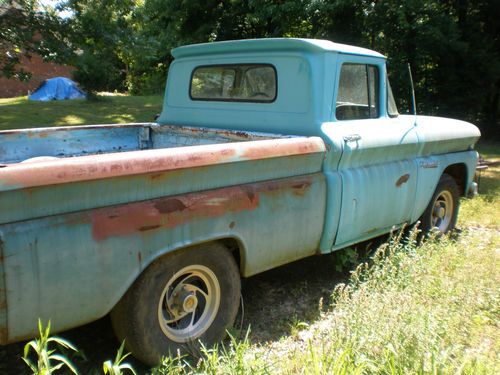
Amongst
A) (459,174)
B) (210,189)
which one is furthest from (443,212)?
(210,189)

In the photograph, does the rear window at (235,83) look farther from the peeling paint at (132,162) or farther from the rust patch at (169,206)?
the rust patch at (169,206)

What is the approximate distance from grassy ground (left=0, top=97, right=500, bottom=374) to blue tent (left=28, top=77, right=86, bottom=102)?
18.3 meters

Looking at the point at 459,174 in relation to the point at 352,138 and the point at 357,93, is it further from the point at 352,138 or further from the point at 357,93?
the point at 352,138

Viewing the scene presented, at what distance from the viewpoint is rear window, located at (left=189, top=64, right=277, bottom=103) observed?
3.85 m

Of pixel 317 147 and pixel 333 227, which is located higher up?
pixel 317 147

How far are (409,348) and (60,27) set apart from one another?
7999 millimetres

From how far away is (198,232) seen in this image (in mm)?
2604

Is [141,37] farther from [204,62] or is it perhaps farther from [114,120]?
[204,62]

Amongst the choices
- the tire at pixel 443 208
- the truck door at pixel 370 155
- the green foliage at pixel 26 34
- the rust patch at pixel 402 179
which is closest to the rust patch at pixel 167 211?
the truck door at pixel 370 155

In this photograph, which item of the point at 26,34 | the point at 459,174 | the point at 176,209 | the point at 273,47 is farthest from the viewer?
the point at 26,34

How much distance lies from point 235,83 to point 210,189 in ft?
5.52

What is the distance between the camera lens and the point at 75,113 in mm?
12586

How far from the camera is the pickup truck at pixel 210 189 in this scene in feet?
6.99

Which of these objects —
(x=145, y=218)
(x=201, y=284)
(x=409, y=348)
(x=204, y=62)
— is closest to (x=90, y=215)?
(x=145, y=218)
